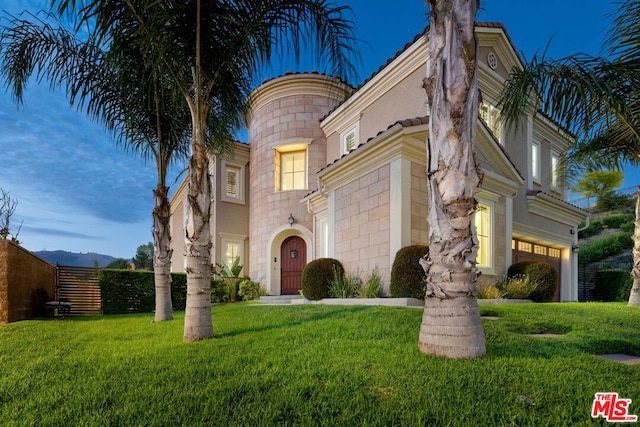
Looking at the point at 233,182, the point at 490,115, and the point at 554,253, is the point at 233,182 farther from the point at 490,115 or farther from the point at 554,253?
the point at 554,253

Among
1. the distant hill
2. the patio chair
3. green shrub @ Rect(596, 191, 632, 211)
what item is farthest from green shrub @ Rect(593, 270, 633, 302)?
the distant hill

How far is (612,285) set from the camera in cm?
1603

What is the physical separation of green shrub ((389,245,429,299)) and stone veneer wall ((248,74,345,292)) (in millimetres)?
6868

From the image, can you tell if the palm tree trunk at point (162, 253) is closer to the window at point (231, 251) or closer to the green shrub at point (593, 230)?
the window at point (231, 251)

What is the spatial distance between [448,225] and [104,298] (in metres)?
11.8

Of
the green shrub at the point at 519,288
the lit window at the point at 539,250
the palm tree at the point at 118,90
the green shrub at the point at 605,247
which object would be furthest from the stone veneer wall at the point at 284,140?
the green shrub at the point at 605,247

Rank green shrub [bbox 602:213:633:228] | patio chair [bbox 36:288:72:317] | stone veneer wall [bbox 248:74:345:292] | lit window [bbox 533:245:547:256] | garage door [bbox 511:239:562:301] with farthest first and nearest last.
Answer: green shrub [bbox 602:213:633:228] → stone veneer wall [bbox 248:74:345:292] → lit window [bbox 533:245:547:256] → garage door [bbox 511:239:562:301] → patio chair [bbox 36:288:72:317]

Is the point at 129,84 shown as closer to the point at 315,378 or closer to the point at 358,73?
the point at 358,73

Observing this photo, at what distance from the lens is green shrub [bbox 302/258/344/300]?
30.7 ft

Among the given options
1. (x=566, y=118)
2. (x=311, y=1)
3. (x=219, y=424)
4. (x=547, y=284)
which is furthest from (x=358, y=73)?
(x=547, y=284)

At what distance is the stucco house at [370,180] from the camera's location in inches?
329

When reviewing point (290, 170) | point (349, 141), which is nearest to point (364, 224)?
point (349, 141)

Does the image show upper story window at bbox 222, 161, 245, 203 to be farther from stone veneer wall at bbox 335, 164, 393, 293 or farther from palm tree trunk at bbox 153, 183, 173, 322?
palm tree trunk at bbox 153, 183, 173, 322

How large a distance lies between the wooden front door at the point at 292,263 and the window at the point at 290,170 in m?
2.26
